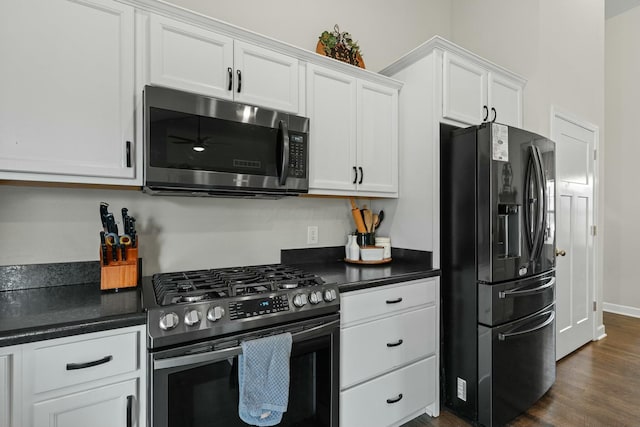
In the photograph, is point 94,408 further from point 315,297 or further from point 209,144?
point 209,144

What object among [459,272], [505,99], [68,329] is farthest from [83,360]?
[505,99]

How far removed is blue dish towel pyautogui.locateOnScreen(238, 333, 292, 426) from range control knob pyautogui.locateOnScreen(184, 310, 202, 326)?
0.21 m

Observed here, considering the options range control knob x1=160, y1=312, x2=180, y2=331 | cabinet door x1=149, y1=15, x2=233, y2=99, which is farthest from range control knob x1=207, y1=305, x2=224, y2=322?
cabinet door x1=149, y1=15, x2=233, y2=99

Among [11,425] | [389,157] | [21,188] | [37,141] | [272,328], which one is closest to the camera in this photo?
[11,425]

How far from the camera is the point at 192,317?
1244mm

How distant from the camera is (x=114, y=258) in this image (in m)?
1.54

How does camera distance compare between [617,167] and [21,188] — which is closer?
[21,188]

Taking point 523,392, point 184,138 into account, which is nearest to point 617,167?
point 523,392

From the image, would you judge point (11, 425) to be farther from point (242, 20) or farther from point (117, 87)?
point (242, 20)

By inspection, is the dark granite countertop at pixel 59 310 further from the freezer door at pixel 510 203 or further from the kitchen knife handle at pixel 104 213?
the freezer door at pixel 510 203

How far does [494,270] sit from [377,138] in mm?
1093

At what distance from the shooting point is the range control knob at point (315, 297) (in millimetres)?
1536

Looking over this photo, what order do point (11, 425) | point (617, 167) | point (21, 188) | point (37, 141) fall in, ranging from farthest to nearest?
point (617, 167), point (21, 188), point (37, 141), point (11, 425)

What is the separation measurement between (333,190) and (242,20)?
1.23 metres
